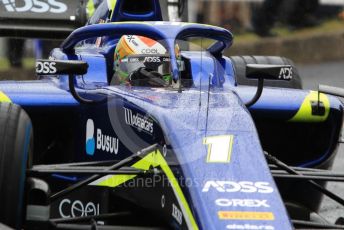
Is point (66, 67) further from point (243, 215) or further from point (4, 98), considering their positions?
point (243, 215)

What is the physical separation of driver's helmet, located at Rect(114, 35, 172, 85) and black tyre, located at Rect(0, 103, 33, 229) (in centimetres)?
94

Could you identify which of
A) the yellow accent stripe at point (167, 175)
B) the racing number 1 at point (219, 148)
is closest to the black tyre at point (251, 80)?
→ the yellow accent stripe at point (167, 175)

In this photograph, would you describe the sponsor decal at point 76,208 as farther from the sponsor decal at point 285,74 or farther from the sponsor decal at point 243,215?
the sponsor decal at point 243,215

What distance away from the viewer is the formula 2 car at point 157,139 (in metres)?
4.44

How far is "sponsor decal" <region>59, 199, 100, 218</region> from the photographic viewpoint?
558 centimetres

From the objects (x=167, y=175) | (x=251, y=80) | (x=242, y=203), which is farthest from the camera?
(x=251, y=80)

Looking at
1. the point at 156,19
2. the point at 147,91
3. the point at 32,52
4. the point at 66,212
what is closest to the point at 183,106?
the point at 147,91

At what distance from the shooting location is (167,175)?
4.60 m

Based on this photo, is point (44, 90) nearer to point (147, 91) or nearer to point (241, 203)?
point (147, 91)

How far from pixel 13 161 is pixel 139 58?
49.7 inches

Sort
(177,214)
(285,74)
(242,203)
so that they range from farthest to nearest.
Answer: (285,74)
(177,214)
(242,203)

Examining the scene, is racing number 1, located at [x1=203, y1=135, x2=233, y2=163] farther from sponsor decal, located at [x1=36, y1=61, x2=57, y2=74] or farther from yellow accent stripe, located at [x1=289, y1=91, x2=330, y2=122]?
yellow accent stripe, located at [x1=289, y1=91, x2=330, y2=122]

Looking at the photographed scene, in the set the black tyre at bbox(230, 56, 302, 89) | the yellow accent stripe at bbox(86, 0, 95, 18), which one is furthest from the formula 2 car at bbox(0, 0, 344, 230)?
the yellow accent stripe at bbox(86, 0, 95, 18)

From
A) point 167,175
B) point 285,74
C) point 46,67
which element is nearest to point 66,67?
point 46,67
